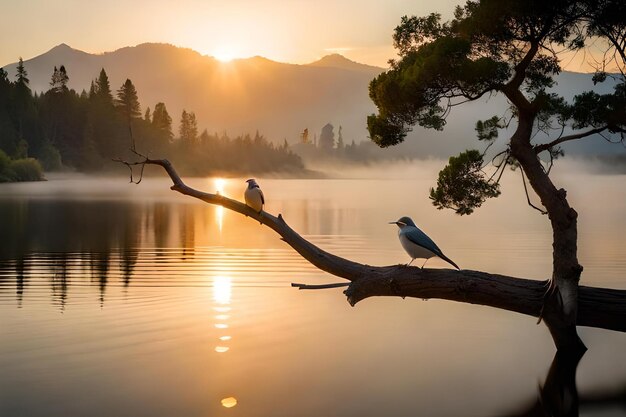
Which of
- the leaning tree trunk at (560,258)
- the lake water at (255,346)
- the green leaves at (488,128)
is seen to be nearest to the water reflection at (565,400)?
the lake water at (255,346)

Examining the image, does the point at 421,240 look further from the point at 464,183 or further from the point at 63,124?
the point at 63,124

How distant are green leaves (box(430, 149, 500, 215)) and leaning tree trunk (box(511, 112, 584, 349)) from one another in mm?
1243

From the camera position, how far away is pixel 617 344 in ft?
52.1

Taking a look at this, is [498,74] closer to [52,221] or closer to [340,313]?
[340,313]

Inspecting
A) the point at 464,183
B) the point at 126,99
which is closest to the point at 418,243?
the point at 464,183

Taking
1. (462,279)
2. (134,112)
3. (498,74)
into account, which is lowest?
(462,279)

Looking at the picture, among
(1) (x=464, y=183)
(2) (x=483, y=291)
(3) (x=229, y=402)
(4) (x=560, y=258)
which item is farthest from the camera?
(1) (x=464, y=183)

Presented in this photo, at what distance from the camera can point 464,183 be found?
1664cm

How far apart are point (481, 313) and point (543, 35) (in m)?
7.63

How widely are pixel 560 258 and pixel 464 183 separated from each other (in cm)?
311

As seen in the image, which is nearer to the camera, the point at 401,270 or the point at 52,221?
→ the point at 401,270

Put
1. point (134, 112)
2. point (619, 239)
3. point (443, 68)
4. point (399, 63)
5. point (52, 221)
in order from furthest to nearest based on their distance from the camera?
point (134, 112)
point (52, 221)
point (619, 239)
point (399, 63)
point (443, 68)

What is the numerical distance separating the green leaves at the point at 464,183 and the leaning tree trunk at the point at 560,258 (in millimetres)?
1243

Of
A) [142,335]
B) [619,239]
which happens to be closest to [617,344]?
[142,335]
